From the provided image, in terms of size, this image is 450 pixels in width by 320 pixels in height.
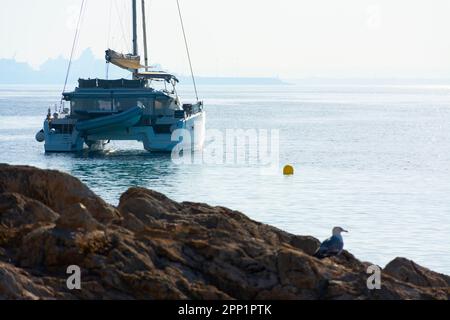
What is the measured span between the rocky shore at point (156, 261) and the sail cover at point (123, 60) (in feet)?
170

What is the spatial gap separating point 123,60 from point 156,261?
5566 centimetres

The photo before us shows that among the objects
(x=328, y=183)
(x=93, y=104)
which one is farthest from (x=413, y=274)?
(x=93, y=104)

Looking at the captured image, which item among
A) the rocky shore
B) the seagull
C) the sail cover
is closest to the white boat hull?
the sail cover

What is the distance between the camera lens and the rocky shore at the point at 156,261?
1238cm

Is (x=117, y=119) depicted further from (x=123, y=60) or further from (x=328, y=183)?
(x=328, y=183)

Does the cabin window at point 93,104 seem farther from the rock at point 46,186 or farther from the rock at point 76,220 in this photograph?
the rock at point 76,220

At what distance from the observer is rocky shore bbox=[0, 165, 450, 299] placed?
40.6 ft

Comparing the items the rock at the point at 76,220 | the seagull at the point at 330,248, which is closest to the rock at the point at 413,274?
the seagull at the point at 330,248

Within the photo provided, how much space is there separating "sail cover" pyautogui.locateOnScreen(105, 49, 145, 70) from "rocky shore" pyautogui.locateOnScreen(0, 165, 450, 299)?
170ft

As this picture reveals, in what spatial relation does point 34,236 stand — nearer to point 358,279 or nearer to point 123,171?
point 358,279

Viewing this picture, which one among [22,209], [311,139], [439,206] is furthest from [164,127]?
[22,209]

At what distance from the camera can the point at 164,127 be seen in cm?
6009

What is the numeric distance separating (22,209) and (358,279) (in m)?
4.70

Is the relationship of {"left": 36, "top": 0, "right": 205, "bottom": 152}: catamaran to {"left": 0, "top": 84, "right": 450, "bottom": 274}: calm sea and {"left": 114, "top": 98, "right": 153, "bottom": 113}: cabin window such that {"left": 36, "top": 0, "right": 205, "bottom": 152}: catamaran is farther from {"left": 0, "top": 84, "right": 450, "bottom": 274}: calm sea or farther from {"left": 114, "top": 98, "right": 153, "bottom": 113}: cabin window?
{"left": 0, "top": 84, "right": 450, "bottom": 274}: calm sea
